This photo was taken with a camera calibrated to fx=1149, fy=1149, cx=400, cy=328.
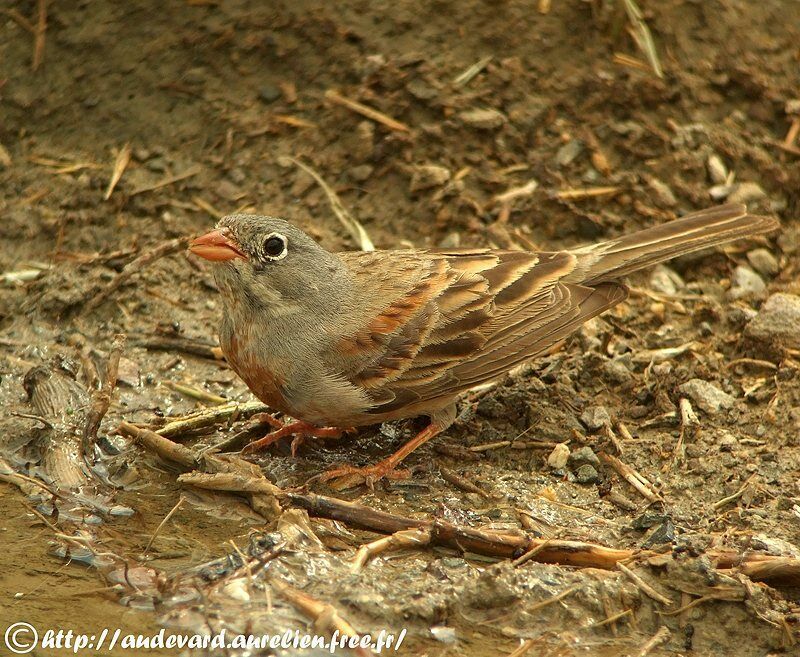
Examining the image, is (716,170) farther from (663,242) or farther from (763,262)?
(663,242)

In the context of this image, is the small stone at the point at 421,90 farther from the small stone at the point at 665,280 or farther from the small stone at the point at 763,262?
the small stone at the point at 763,262

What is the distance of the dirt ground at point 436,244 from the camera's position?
18.1ft

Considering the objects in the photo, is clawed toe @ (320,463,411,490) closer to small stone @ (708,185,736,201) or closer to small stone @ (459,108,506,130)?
small stone @ (459,108,506,130)

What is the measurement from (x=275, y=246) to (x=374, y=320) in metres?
0.73

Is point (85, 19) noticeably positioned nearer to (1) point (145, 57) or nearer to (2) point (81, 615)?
(1) point (145, 57)

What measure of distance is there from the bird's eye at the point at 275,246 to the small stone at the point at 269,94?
114 inches

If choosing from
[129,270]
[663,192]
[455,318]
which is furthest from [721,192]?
[129,270]

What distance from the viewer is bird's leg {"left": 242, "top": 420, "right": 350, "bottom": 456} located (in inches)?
276

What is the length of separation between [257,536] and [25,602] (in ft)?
3.75

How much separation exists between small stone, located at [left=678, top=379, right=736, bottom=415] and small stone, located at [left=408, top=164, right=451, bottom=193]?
2.61 metres

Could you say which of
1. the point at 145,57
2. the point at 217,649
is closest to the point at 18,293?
the point at 145,57

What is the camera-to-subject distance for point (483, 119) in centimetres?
902

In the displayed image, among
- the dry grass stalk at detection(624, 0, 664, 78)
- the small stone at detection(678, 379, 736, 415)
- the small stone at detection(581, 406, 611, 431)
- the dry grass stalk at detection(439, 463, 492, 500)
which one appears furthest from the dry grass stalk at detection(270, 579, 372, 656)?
the dry grass stalk at detection(624, 0, 664, 78)

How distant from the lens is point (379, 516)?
19.8 feet
